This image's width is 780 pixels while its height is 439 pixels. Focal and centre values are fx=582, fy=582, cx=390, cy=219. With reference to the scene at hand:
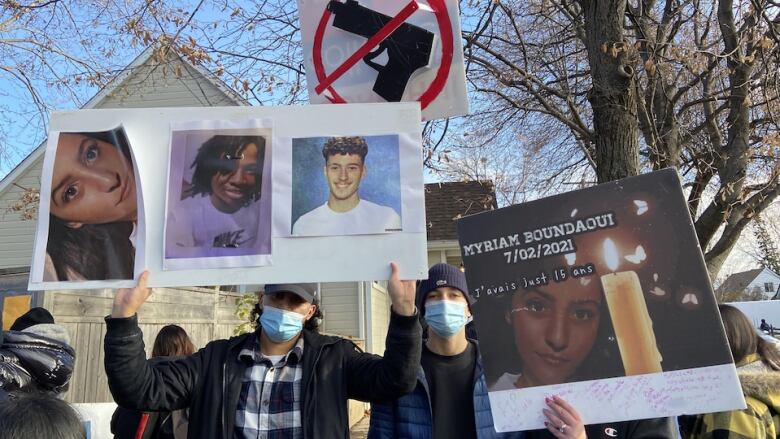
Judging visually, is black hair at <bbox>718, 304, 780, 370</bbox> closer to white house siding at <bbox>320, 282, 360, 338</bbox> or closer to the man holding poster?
the man holding poster

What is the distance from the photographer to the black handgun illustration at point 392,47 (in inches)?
102

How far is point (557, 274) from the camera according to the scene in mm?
2057

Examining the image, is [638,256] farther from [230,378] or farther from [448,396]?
[230,378]

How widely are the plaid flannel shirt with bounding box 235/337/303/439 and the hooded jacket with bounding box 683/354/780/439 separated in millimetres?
1716

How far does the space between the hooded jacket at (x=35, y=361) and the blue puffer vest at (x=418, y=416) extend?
1.31 metres

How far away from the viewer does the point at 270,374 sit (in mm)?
2326

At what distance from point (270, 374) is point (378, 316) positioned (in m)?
11.0

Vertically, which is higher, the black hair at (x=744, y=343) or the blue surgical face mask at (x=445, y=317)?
the blue surgical face mask at (x=445, y=317)

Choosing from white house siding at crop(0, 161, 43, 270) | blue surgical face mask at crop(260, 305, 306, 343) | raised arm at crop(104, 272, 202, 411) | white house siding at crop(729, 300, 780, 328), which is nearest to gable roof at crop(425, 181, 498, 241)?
white house siding at crop(0, 161, 43, 270)

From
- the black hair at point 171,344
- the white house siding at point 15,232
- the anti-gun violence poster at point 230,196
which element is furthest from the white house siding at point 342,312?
the anti-gun violence poster at point 230,196

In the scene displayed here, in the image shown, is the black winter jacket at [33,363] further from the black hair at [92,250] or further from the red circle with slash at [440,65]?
the red circle with slash at [440,65]

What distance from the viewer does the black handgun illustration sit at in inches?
102

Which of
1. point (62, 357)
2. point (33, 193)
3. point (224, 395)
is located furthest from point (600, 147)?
point (33, 193)

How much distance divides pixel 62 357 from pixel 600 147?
153 inches
